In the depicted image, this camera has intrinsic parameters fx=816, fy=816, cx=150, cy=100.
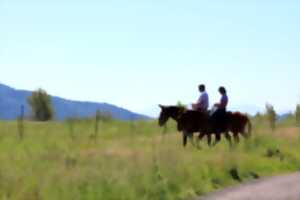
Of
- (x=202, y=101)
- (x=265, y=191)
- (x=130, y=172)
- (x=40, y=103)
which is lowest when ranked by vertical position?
(x=265, y=191)

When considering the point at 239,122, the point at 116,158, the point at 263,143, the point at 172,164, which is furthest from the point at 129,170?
the point at 239,122

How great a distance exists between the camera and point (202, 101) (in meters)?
28.7

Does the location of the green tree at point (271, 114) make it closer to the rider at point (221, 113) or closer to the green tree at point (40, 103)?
the rider at point (221, 113)

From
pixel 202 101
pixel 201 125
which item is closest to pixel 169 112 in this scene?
pixel 202 101

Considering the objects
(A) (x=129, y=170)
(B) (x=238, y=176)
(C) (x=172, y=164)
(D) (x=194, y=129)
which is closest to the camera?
(A) (x=129, y=170)

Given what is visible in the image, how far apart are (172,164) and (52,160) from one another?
3.03 m

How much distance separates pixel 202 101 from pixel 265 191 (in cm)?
1281

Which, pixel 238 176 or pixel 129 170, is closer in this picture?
pixel 129 170

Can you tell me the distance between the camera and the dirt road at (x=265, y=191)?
49.5 feet

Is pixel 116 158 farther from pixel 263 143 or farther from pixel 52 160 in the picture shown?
pixel 263 143

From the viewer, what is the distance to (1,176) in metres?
14.0

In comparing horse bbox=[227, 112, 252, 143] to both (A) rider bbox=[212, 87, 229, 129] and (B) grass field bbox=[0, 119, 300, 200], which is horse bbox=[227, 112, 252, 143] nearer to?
(A) rider bbox=[212, 87, 229, 129]

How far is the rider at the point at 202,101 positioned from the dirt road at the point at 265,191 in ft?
33.7

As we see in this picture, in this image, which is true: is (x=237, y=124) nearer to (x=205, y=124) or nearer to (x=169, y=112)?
(x=205, y=124)
